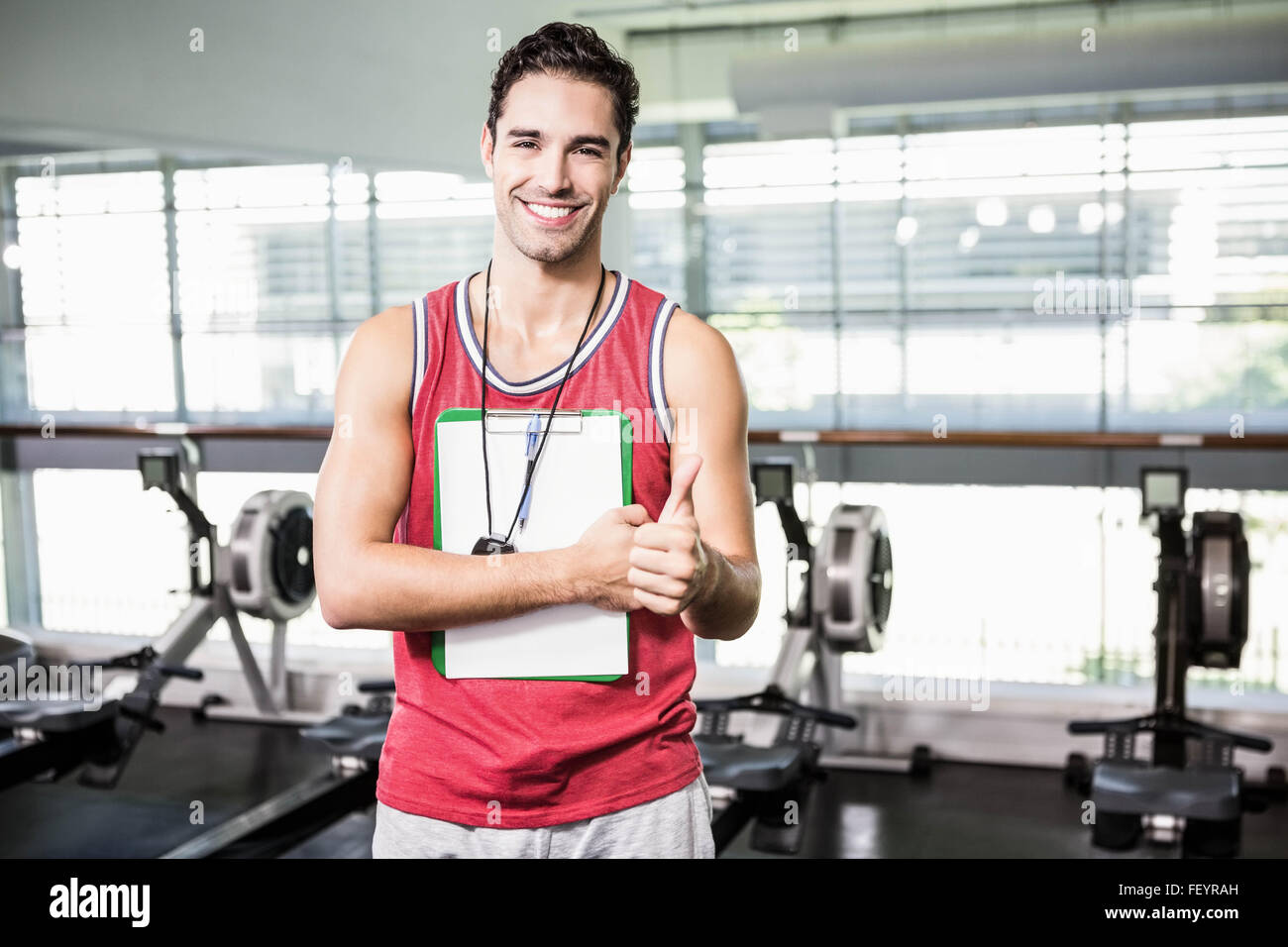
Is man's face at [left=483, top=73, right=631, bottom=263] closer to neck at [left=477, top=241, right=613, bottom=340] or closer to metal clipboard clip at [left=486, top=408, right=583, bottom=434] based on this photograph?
neck at [left=477, top=241, right=613, bottom=340]

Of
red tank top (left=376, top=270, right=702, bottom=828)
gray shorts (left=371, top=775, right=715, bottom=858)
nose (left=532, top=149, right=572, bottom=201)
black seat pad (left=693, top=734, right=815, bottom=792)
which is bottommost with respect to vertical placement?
black seat pad (left=693, top=734, right=815, bottom=792)

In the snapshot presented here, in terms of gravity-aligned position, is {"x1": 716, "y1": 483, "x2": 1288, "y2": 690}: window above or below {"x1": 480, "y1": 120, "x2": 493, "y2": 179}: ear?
below

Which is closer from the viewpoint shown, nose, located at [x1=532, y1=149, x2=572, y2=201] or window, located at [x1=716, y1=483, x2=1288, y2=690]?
nose, located at [x1=532, y1=149, x2=572, y2=201]

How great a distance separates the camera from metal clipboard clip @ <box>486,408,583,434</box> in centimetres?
114

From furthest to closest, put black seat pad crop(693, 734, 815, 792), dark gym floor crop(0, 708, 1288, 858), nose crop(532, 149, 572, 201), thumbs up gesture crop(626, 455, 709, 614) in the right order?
1. dark gym floor crop(0, 708, 1288, 858)
2. black seat pad crop(693, 734, 815, 792)
3. nose crop(532, 149, 572, 201)
4. thumbs up gesture crop(626, 455, 709, 614)

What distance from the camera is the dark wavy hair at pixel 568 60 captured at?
1.13m

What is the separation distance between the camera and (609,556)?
1053mm

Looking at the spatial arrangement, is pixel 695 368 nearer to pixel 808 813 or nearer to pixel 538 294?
pixel 538 294

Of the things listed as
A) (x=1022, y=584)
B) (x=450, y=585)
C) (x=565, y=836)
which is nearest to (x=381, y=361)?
(x=450, y=585)

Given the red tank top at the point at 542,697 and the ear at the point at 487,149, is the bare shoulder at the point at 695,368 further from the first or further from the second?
the ear at the point at 487,149

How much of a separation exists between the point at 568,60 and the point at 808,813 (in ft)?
11.5

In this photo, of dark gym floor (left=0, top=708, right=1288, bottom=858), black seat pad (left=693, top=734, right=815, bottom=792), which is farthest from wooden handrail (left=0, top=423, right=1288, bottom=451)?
dark gym floor (left=0, top=708, right=1288, bottom=858)

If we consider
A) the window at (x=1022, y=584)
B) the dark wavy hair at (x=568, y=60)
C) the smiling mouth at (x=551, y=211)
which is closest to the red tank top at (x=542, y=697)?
the smiling mouth at (x=551, y=211)

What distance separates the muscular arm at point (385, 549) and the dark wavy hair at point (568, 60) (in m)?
0.27
